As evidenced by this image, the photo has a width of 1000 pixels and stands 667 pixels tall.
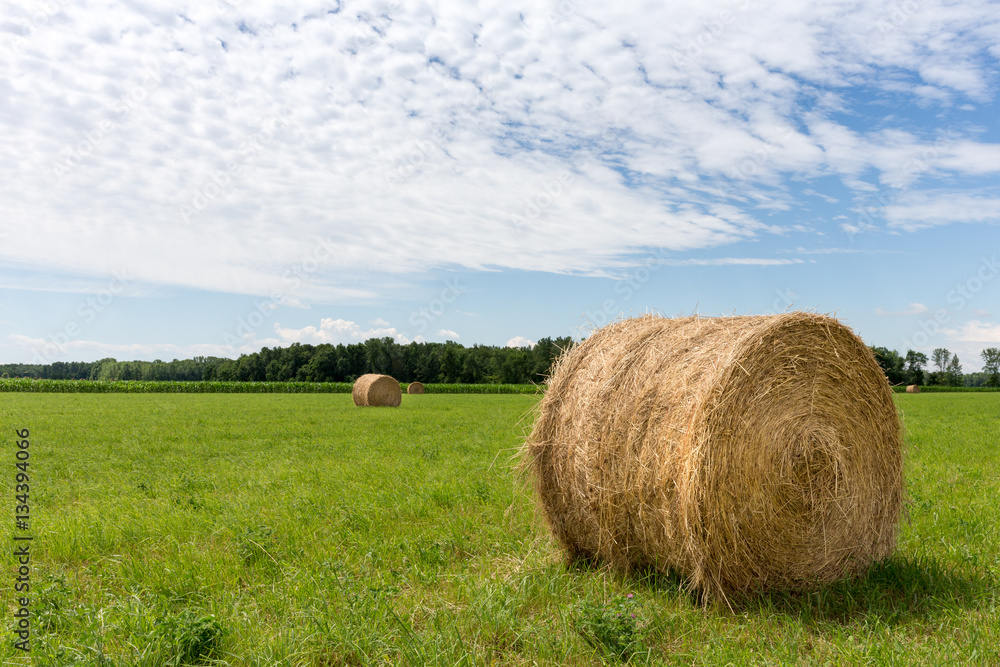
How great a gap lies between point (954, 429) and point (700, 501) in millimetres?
19325

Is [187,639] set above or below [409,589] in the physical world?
above

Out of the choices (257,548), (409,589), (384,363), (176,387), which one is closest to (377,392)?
(257,548)

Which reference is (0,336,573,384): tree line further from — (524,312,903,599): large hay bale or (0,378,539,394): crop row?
(524,312,903,599): large hay bale

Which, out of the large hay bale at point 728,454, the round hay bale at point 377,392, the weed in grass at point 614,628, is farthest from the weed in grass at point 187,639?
the round hay bale at point 377,392

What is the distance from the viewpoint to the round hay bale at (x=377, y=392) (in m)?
33.8

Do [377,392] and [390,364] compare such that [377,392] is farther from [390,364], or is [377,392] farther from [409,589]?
[390,364]

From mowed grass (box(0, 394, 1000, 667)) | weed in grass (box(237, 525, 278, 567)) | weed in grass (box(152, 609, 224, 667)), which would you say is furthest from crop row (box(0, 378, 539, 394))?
weed in grass (box(152, 609, 224, 667))

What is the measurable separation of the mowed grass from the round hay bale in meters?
23.3

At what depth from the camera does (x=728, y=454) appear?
5258 millimetres

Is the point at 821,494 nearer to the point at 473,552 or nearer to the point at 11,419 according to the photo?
the point at 473,552

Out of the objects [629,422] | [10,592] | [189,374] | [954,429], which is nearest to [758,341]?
[629,422]

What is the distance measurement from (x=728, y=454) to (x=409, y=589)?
2.98m

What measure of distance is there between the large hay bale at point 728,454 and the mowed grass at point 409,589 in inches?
12.2

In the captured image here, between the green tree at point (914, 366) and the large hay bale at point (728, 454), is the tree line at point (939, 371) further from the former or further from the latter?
the large hay bale at point (728, 454)
